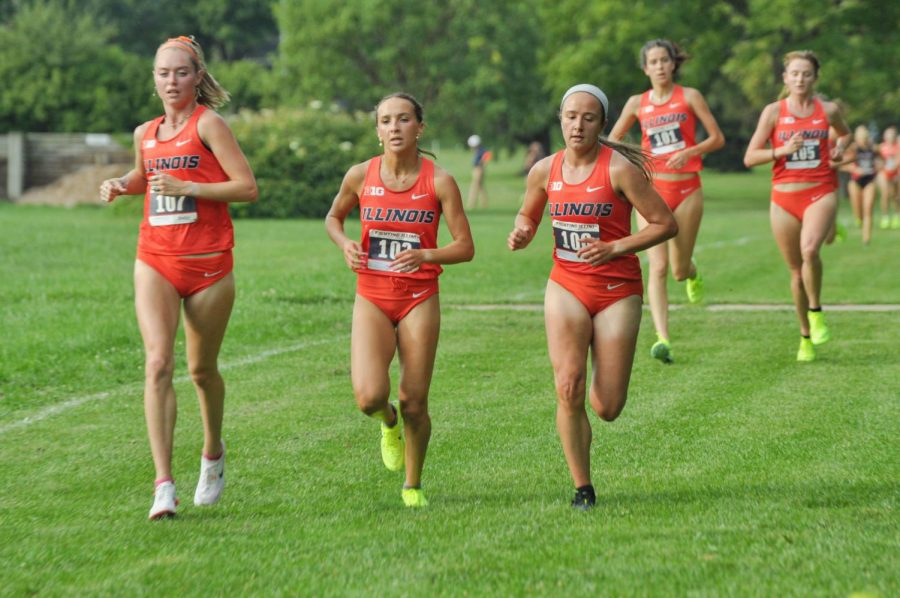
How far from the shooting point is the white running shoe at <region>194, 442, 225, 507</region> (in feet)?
23.2

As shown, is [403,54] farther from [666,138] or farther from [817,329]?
[817,329]

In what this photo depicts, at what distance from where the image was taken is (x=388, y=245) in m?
6.93

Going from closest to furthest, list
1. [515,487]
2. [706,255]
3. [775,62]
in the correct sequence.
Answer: [515,487], [706,255], [775,62]

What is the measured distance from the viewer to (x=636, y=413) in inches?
380

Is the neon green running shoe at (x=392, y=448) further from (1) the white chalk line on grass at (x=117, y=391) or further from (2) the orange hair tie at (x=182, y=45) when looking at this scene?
(1) the white chalk line on grass at (x=117, y=391)

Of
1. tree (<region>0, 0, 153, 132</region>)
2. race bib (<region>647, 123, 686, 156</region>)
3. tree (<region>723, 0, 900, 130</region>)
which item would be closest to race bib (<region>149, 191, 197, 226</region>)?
race bib (<region>647, 123, 686, 156</region>)

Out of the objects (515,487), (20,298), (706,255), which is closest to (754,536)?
(515,487)

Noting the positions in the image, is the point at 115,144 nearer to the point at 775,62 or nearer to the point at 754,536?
the point at 775,62

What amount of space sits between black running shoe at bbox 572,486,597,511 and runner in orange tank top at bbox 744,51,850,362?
580 centimetres

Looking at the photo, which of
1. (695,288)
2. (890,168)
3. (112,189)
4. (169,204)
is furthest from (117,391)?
(890,168)

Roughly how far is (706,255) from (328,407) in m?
15.7

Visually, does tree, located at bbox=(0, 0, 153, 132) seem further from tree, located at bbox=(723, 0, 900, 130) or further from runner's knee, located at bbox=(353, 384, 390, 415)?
runner's knee, located at bbox=(353, 384, 390, 415)

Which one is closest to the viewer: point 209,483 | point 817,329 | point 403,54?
point 209,483

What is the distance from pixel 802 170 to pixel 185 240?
265 inches
